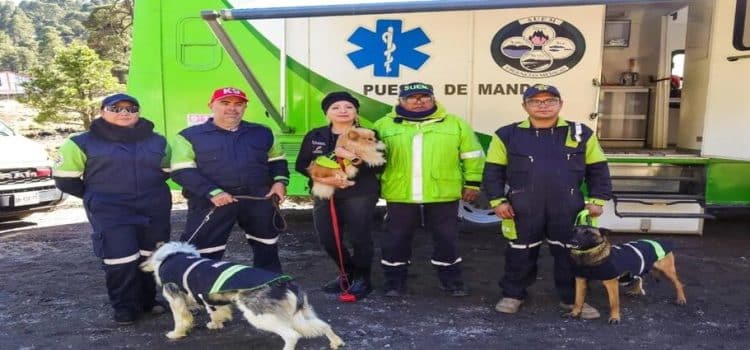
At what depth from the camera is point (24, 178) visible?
6.22 m

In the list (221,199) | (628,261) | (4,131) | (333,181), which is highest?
(4,131)

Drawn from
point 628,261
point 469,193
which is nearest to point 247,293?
point 469,193

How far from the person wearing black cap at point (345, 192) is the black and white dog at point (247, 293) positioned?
848 millimetres

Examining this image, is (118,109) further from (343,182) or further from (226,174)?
(343,182)

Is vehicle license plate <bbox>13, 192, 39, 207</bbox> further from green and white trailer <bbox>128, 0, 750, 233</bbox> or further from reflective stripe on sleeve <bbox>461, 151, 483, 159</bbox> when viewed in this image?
reflective stripe on sleeve <bbox>461, 151, 483, 159</bbox>

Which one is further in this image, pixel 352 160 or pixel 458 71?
pixel 458 71

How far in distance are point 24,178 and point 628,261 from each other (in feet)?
19.9

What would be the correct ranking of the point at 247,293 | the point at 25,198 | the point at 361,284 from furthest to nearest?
the point at 25,198
the point at 361,284
the point at 247,293

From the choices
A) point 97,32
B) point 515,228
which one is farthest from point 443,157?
point 97,32

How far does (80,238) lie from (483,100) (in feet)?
14.2

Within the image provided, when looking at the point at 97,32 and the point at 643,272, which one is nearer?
the point at 643,272

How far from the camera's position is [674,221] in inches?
210

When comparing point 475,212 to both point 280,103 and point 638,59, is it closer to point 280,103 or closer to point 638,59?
point 280,103

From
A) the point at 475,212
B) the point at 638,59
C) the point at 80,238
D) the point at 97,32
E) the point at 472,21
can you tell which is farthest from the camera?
the point at 97,32
